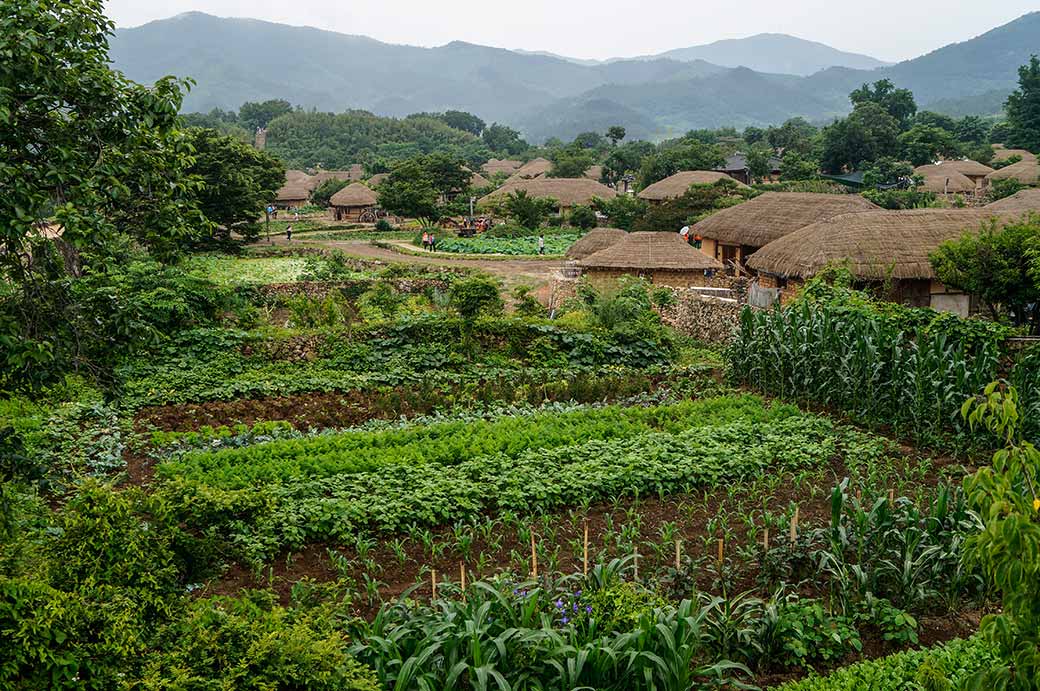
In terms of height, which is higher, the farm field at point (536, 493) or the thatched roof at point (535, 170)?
the thatched roof at point (535, 170)

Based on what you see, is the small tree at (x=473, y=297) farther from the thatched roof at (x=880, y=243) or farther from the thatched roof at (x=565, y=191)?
the thatched roof at (x=565, y=191)

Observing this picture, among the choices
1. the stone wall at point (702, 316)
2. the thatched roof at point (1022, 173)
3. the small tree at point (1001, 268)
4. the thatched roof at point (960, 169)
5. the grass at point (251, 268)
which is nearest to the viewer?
the small tree at point (1001, 268)

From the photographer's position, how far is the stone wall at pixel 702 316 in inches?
696

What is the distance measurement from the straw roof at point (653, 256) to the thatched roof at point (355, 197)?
2986cm

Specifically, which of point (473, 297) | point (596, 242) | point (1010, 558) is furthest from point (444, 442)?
point (596, 242)

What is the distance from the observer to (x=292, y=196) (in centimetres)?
5922

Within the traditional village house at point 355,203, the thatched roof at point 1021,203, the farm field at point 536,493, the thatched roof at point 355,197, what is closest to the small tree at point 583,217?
the traditional village house at point 355,203

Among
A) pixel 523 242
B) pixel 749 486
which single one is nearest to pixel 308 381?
pixel 749 486

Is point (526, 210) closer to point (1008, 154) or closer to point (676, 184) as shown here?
point (676, 184)

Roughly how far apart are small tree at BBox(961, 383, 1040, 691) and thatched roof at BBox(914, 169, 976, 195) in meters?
46.2

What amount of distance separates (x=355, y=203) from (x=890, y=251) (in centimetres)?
3867

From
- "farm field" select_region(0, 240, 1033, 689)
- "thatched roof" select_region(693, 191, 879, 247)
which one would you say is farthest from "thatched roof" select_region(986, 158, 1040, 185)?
"farm field" select_region(0, 240, 1033, 689)

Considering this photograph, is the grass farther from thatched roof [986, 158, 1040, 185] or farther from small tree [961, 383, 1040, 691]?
thatched roof [986, 158, 1040, 185]

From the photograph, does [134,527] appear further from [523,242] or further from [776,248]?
[523,242]
